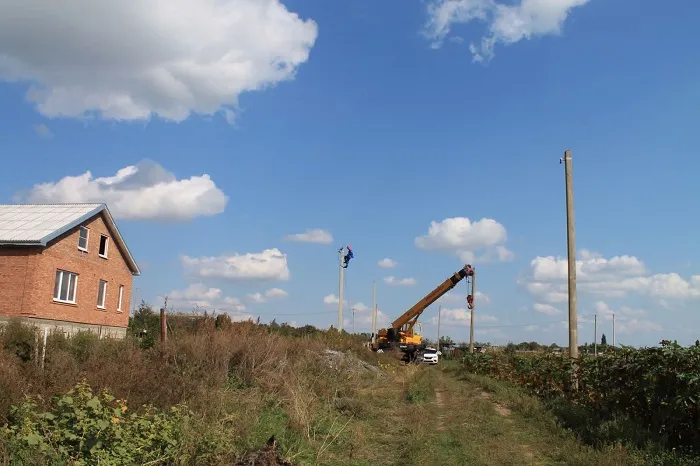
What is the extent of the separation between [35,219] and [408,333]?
2406 centimetres

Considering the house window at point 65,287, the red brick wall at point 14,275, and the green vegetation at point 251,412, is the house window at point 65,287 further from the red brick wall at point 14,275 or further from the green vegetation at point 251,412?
the green vegetation at point 251,412

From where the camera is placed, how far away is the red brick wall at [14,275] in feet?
82.2

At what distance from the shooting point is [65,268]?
91.1 feet

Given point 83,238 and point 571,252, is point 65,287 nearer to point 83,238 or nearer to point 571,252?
point 83,238

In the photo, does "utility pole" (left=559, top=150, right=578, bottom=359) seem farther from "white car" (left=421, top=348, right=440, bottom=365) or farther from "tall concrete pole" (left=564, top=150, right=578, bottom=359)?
"white car" (left=421, top=348, right=440, bottom=365)

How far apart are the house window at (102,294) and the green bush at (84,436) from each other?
27.0 metres

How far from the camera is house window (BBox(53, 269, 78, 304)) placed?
27.2 meters

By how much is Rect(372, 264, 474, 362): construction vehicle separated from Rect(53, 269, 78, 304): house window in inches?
769

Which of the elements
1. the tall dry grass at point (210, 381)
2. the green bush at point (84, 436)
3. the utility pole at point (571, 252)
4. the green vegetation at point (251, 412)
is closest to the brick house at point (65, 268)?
the tall dry grass at point (210, 381)

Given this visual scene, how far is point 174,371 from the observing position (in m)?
10.5

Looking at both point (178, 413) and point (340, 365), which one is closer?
point (178, 413)

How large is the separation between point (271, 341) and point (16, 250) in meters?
17.0

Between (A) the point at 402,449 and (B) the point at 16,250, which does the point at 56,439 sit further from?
(B) the point at 16,250

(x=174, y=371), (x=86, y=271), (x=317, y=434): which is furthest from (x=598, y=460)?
(x=86, y=271)
